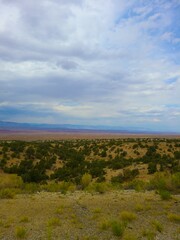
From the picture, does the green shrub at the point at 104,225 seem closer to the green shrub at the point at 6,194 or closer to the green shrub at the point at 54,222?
the green shrub at the point at 54,222

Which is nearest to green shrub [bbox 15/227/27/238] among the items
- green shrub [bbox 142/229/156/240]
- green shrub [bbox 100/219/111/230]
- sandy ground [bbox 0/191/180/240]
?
sandy ground [bbox 0/191/180/240]

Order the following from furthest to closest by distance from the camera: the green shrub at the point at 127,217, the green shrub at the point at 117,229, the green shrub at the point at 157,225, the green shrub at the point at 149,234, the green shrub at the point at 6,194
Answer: the green shrub at the point at 6,194 → the green shrub at the point at 127,217 → the green shrub at the point at 157,225 → the green shrub at the point at 117,229 → the green shrub at the point at 149,234

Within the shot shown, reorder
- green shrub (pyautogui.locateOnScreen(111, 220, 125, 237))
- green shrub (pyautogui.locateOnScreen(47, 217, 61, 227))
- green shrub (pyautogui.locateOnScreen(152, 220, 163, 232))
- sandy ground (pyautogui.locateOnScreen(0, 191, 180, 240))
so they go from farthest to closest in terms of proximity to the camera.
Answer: green shrub (pyautogui.locateOnScreen(47, 217, 61, 227)), green shrub (pyautogui.locateOnScreen(152, 220, 163, 232)), sandy ground (pyautogui.locateOnScreen(0, 191, 180, 240)), green shrub (pyautogui.locateOnScreen(111, 220, 125, 237))

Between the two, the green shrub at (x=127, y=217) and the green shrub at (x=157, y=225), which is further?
the green shrub at (x=127, y=217)

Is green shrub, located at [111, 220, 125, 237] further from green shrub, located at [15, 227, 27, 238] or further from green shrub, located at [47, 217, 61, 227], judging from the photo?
green shrub, located at [15, 227, 27, 238]

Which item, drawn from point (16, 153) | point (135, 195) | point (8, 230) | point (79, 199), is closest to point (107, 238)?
point (8, 230)

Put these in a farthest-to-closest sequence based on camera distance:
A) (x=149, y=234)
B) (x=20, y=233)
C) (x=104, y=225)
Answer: (x=104, y=225), (x=149, y=234), (x=20, y=233)

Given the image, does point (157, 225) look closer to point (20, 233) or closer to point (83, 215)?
point (83, 215)

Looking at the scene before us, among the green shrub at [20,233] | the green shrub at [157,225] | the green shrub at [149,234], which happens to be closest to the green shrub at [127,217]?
the green shrub at [157,225]

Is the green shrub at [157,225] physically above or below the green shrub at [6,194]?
above

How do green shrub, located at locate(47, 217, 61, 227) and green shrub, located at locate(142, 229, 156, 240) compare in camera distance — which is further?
green shrub, located at locate(47, 217, 61, 227)

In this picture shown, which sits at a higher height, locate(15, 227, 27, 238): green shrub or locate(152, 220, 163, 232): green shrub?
locate(152, 220, 163, 232): green shrub

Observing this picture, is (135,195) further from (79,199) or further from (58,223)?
(58,223)

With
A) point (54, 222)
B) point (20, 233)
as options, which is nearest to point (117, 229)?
point (54, 222)
